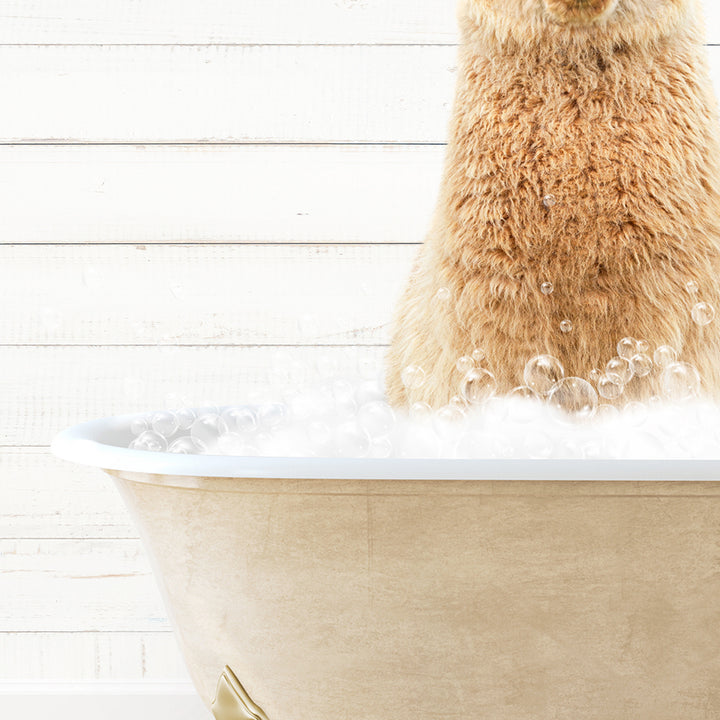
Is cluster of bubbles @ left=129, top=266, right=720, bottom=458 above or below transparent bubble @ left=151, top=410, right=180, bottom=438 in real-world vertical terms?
below

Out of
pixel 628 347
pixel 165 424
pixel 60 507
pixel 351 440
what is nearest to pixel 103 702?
pixel 60 507

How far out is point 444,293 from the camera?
0.81 metres

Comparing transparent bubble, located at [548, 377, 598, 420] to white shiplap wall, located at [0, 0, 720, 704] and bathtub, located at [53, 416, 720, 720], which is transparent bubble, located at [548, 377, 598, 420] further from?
white shiplap wall, located at [0, 0, 720, 704]

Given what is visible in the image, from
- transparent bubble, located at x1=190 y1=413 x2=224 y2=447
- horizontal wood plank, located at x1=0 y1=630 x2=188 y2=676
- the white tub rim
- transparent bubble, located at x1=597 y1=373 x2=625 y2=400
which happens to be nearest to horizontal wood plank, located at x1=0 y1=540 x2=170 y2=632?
horizontal wood plank, located at x1=0 y1=630 x2=188 y2=676

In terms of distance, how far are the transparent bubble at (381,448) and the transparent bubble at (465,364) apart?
120mm

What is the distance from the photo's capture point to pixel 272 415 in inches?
42.8

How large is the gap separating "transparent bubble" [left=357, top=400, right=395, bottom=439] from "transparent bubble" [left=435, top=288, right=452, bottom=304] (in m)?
0.14

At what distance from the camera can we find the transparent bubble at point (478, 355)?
30.9 inches

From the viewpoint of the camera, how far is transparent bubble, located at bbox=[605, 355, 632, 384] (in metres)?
0.76

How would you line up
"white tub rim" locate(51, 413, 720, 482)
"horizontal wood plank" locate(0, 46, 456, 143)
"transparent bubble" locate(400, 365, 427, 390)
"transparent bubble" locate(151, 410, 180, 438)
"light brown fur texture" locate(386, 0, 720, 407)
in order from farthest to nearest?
"horizontal wood plank" locate(0, 46, 456, 143) < "transparent bubble" locate(151, 410, 180, 438) < "transparent bubble" locate(400, 365, 427, 390) < "light brown fur texture" locate(386, 0, 720, 407) < "white tub rim" locate(51, 413, 720, 482)

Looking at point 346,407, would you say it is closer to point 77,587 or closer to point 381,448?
point 381,448

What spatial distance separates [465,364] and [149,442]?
0.35 metres

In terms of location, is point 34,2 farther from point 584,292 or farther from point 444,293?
point 584,292

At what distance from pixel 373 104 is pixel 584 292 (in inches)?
26.2
